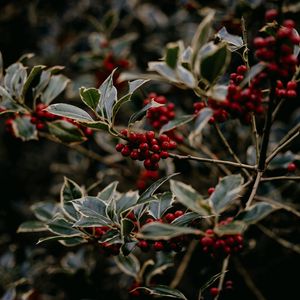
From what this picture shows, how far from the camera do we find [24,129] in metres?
1.31

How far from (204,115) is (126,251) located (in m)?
0.41

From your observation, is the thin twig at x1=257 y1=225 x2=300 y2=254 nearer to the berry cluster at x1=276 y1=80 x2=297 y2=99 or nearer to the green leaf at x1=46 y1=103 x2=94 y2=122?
the berry cluster at x1=276 y1=80 x2=297 y2=99

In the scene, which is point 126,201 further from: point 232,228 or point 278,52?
point 278,52

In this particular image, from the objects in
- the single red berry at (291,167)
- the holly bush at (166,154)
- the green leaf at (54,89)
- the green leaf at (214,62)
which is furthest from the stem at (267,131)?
the green leaf at (54,89)

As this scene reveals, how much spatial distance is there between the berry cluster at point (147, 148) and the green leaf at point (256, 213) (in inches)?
9.7

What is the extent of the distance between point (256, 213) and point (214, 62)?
31 centimetres

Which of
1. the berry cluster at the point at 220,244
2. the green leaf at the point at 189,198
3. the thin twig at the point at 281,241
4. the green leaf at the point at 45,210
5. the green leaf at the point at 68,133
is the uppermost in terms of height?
the green leaf at the point at 189,198

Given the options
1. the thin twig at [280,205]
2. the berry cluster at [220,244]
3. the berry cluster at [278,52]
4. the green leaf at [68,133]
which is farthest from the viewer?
the green leaf at [68,133]

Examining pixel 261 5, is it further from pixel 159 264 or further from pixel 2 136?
pixel 2 136

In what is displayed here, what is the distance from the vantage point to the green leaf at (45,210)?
1.36m

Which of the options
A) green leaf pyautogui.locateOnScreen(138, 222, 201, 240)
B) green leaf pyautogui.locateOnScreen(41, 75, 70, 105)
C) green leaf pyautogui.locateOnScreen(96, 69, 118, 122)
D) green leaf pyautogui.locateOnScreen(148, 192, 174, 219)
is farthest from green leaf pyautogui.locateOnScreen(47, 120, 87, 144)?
green leaf pyautogui.locateOnScreen(138, 222, 201, 240)

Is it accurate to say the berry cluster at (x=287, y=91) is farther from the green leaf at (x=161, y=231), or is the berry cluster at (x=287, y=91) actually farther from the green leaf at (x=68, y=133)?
the green leaf at (x=68, y=133)

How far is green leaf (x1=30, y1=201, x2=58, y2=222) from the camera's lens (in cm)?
136

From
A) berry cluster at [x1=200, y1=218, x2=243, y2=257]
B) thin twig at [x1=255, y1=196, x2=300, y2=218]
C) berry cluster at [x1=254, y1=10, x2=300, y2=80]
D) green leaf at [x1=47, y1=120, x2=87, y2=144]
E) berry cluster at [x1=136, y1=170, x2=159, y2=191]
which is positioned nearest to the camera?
berry cluster at [x1=254, y1=10, x2=300, y2=80]
